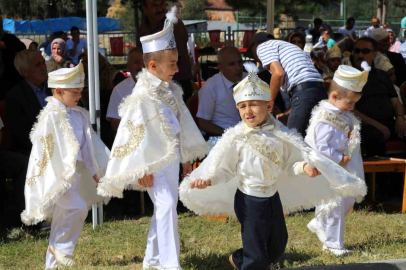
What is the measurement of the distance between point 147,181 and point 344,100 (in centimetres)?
192

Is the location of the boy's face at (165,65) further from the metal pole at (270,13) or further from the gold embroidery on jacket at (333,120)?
the metal pole at (270,13)

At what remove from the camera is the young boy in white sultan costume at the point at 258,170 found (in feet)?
13.4

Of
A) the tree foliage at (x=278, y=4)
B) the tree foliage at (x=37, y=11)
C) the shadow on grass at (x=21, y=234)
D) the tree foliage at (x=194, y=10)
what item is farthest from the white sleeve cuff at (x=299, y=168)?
the tree foliage at (x=194, y=10)

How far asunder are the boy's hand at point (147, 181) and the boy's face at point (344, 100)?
1.83 m

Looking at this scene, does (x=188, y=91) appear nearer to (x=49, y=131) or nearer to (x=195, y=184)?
(x=49, y=131)

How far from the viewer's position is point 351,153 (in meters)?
5.15

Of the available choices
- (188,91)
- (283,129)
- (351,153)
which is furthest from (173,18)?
(188,91)

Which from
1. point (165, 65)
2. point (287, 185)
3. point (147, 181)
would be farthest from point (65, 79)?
point (287, 185)

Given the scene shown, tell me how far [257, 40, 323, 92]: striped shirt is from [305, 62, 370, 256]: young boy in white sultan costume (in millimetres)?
1012

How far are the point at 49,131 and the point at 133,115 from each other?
771 millimetres

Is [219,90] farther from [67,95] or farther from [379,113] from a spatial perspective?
[67,95]

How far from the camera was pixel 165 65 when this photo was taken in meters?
4.46

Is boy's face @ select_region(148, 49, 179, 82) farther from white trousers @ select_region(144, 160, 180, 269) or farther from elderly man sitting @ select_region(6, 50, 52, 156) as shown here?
elderly man sitting @ select_region(6, 50, 52, 156)

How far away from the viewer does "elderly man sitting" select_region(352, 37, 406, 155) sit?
7395mm
